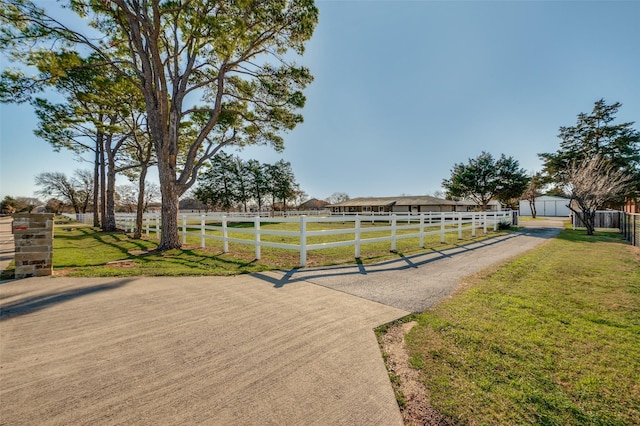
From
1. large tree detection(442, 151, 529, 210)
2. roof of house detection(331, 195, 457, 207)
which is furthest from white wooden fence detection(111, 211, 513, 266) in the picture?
roof of house detection(331, 195, 457, 207)

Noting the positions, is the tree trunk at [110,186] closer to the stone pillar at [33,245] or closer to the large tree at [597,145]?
the stone pillar at [33,245]

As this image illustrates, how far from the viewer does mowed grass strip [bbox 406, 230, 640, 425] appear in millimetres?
1865

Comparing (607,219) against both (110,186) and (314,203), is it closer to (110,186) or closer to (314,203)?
(110,186)

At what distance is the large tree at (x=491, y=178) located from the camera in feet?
91.5

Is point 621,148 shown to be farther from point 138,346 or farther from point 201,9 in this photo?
point 138,346

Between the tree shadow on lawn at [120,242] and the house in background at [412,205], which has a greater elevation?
the house in background at [412,205]

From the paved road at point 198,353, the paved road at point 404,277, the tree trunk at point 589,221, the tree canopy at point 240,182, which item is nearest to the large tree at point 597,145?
the tree trunk at point 589,221

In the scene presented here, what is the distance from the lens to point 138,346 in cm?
270

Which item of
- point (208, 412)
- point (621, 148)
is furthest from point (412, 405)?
point (621, 148)

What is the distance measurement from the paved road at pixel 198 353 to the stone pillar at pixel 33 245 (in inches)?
24.6

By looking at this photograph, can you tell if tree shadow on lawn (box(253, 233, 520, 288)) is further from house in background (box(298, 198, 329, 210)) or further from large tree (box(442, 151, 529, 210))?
house in background (box(298, 198, 329, 210))

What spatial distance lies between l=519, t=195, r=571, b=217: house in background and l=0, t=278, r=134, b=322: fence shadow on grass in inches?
2452

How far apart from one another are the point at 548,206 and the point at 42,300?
65.1 metres

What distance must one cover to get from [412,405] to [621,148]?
36.0 m
